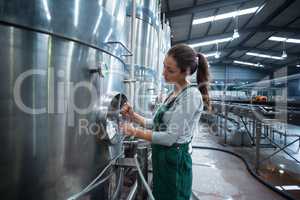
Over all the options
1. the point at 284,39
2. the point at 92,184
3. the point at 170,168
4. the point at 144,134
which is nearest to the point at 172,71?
the point at 144,134

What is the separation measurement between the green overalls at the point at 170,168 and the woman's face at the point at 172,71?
0.12m

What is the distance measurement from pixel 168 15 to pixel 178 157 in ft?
17.6

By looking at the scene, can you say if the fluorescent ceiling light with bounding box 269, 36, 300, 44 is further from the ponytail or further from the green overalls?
the green overalls

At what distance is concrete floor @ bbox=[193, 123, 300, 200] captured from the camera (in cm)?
259

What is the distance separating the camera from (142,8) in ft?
8.40

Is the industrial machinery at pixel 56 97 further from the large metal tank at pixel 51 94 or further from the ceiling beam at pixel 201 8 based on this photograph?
the ceiling beam at pixel 201 8

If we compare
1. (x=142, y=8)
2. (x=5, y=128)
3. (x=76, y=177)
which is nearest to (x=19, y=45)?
(x=5, y=128)

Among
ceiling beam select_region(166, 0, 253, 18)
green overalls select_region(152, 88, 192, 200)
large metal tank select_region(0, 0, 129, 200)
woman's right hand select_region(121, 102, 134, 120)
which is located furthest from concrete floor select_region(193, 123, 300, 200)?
ceiling beam select_region(166, 0, 253, 18)

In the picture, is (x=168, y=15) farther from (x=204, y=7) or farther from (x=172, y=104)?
→ (x=172, y=104)

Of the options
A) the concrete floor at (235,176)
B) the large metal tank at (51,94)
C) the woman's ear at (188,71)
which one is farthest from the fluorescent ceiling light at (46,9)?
the concrete floor at (235,176)

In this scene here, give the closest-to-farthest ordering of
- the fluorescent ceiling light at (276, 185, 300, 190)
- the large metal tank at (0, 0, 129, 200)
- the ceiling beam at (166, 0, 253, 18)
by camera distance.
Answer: the large metal tank at (0, 0, 129, 200) < the fluorescent ceiling light at (276, 185, 300, 190) < the ceiling beam at (166, 0, 253, 18)

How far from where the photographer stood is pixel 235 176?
124 inches

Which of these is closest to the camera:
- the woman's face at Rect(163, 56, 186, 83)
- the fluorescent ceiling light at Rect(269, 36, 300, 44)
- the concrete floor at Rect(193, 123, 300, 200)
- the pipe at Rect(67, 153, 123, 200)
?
the pipe at Rect(67, 153, 123, 200)

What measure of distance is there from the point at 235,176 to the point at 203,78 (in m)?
2.54
